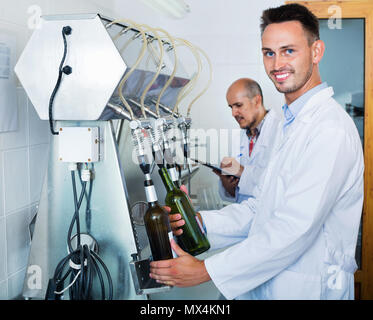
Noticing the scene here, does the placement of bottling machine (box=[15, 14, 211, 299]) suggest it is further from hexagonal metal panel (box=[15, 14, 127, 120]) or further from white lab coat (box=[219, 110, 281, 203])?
white lab coat (box=[219, 110, 281, 203])

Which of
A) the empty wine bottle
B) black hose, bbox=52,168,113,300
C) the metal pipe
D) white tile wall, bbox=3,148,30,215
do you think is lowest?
black hose, bbox=52,168,113,300

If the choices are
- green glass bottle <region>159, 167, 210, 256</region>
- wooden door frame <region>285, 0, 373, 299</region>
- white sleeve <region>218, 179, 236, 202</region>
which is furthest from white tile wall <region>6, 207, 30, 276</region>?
wooden door frame <region>285, 0, 373, 299</region>

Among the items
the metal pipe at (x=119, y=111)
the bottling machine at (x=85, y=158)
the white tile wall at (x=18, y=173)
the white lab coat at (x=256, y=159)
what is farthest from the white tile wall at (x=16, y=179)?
the white lab coat at (x=256, y=159)

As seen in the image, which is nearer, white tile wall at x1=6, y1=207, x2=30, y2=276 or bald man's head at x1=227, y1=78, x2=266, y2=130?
white tile wall at x1=6, y1=207, x2=30, y2=276

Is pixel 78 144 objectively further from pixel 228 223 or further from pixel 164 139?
pixel 228 223

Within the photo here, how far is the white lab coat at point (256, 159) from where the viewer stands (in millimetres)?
1779

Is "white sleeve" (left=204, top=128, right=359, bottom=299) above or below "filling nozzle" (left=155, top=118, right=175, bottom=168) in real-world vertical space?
below

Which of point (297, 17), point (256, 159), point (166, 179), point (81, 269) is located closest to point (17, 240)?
point (81, 269)

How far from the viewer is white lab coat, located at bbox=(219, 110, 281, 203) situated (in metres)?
1.78

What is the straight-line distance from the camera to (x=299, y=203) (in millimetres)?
879

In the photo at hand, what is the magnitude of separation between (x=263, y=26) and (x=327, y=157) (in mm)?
446

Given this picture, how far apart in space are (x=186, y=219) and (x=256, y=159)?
0.92m

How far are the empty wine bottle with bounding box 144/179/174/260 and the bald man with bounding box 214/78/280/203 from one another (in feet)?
2.91
